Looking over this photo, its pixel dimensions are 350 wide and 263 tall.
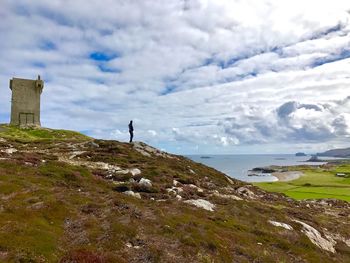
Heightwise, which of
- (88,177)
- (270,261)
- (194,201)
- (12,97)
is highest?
(12,97)

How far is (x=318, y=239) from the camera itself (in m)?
33.2

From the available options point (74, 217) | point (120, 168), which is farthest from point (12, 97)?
point (74, 217)

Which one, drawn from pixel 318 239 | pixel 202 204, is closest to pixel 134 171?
pixel 202 204

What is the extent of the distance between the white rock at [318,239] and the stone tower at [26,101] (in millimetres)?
68070

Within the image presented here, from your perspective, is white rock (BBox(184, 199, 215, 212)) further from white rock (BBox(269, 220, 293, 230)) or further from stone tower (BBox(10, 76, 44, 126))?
stone tower (BBox(10, 76, 44, 126))

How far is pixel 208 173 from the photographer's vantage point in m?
57.6

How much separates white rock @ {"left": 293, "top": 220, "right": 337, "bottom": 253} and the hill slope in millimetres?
126

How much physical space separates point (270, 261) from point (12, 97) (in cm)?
7433

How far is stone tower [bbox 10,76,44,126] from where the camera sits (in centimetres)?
7981

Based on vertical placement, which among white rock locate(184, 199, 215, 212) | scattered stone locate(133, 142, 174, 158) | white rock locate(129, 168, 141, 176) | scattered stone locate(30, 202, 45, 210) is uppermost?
scattered stone locate(133, 142, 174, 158)

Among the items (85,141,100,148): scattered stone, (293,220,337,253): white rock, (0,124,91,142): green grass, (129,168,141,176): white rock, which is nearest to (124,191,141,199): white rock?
(129,168,141,176): white rock

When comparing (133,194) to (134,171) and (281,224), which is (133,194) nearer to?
(134,171)

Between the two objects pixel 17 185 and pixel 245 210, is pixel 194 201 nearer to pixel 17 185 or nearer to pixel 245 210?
pixel 245 210

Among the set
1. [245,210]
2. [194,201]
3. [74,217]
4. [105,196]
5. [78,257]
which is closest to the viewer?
[78,257]
